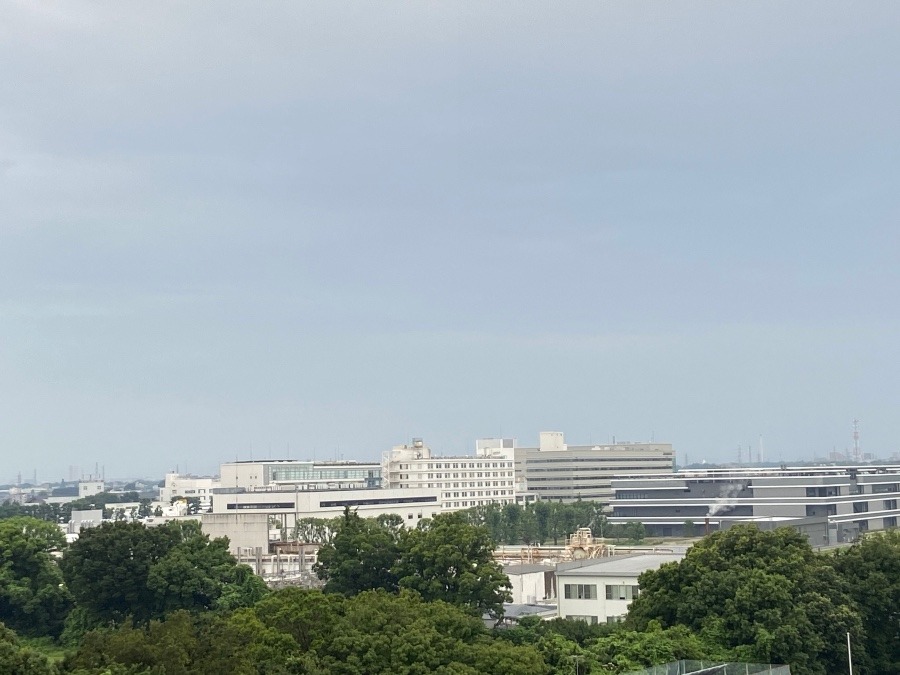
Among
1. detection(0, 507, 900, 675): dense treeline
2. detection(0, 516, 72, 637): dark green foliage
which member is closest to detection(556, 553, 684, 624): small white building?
detection(0, 507, 900, 675): dense treeline

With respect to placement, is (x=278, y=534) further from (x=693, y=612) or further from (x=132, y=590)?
(x=693, y=612)

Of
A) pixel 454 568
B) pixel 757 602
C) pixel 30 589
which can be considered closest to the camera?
pixel 757 602

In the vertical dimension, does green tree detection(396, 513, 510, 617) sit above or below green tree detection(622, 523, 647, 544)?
above

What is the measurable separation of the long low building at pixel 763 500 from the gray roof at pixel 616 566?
4893cm

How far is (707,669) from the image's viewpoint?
2989 centimetres

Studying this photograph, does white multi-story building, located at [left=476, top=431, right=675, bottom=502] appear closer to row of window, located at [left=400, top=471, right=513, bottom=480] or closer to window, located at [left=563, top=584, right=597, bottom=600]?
row of window, located at [left=400, top=471, right=513, bottom=480]

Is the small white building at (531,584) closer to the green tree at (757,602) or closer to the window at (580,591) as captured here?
the window at (580,591)

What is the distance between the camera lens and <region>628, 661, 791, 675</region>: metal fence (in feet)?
96.3

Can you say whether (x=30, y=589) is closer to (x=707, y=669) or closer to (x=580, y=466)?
(x=707, y=669)

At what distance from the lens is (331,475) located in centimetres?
13450

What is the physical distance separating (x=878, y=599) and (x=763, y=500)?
69.3 m

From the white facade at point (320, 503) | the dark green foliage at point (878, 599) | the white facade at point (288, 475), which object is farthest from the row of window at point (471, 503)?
the dark green foliage at point (878, 599)

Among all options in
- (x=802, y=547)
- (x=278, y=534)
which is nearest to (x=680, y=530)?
(x=278, y=534)

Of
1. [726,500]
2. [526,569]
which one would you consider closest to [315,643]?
[526,569]
